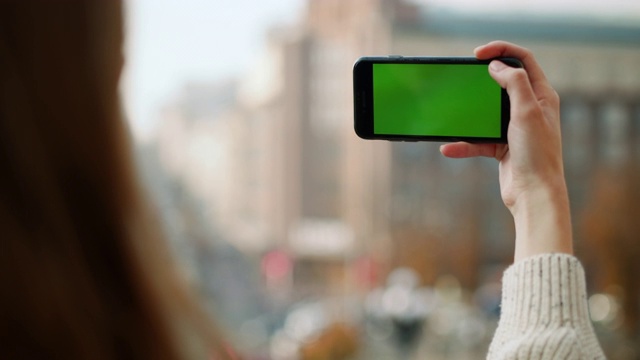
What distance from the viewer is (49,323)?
0.60 feet

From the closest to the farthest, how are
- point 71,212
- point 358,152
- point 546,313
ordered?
point 71,212 → point 546,313 → point 358,152

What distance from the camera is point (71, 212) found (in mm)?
183

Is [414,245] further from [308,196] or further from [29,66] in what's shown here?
[29,66]

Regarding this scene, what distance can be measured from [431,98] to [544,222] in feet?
0.28

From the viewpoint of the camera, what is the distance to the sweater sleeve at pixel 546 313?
28 centimetres

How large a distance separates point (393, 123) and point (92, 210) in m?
0.19

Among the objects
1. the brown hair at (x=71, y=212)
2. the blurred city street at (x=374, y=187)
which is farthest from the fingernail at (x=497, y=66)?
the blurred city street at (x=374, y=187)

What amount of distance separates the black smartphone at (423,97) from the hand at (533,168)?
0.08 feet

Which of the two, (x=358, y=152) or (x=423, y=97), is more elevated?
(x=423, y=97)

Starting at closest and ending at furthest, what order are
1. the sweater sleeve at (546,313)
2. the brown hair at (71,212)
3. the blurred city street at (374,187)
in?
the brown hair at (71,212) → the sweater sleeve at (546,313) → the blurred city street at (374,187)

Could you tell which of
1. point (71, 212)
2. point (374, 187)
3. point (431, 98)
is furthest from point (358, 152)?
point (71, 212)

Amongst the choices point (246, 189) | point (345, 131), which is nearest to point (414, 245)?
point (345, 131)

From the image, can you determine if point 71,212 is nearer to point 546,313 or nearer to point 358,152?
point 546,313

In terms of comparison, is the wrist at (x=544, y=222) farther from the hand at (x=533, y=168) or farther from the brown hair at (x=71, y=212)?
the brown hair at (x=71, y=212)
